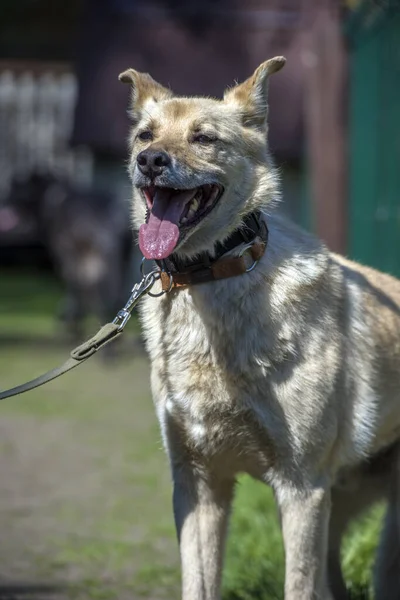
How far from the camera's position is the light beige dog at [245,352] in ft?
13.4

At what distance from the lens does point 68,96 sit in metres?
23.9

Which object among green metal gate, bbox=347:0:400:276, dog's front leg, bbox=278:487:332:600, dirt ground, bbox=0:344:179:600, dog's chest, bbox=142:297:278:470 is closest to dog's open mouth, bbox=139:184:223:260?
dog's chest, bbox=142:297:278:470

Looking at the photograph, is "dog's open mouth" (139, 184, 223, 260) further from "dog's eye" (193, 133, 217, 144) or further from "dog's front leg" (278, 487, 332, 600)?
"dog's front leg" (278, 487, 332, 600)

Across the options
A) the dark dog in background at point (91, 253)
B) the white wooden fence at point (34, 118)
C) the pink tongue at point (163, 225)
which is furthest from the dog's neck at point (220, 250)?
the white wooden fence at point (34, 118)

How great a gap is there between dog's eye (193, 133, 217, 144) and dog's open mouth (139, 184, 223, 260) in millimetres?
162

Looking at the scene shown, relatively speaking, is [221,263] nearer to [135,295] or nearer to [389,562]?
[135,295]

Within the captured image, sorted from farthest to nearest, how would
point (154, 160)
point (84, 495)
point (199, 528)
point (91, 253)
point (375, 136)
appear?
point (91, 253), point (375, 136), point (84, 495), point (199, 528), point (154, 160)

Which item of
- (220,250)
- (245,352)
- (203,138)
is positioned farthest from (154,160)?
(245,352)

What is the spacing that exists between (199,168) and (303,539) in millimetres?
1332

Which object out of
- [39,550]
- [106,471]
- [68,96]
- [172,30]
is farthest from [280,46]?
[39,550]

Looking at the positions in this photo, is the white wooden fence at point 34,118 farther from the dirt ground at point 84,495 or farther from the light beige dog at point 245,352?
the light beige dog at point 245,352

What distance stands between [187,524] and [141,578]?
136 centimetres

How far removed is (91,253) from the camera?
1352 cm

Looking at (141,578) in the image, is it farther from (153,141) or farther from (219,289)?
(153,141)
